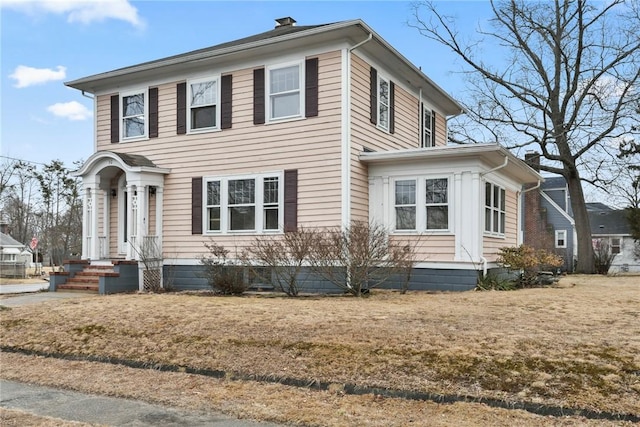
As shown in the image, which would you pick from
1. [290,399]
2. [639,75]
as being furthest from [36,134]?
[639,75]

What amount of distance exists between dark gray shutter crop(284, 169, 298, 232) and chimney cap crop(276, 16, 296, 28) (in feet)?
19.5

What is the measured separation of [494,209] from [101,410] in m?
11.6

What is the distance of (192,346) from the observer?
7.13 meters

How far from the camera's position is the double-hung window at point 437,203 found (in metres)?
13.1

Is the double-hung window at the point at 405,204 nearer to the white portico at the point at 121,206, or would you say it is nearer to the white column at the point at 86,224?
the white portico at the point at 121,206

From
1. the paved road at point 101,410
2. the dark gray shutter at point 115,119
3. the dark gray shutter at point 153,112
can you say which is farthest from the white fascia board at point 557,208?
the paved road at point 101,410

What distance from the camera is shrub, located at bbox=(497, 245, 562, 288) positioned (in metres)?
13.8

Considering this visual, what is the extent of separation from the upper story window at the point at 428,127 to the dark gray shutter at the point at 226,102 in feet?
20.6

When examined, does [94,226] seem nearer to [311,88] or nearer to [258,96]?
[258,96]

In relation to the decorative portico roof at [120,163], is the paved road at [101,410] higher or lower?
lower

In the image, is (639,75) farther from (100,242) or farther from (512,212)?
(100,242)

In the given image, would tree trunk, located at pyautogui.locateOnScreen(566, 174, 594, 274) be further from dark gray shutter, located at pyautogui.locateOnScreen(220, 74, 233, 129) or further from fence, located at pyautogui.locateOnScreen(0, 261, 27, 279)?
fence, located at pyautogui.locateOnScreen(0, 261, 27, 279)

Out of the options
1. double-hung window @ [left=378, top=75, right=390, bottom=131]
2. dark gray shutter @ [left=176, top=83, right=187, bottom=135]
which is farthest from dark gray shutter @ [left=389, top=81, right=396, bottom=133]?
dark gray shutter @ [left=176, top=83, right=187, bottom=135]

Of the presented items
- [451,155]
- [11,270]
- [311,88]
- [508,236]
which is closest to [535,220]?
[508,236]
